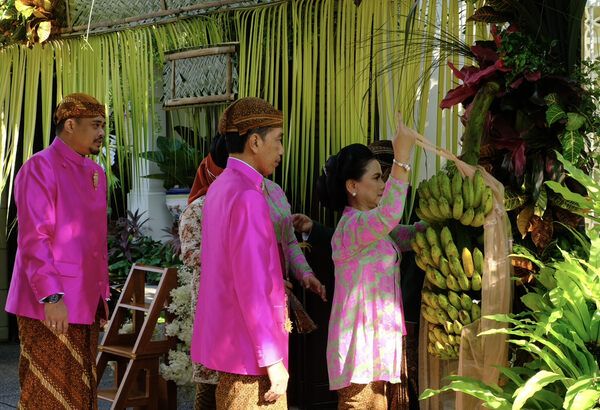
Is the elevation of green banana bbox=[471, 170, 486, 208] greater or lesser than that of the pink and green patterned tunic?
greater

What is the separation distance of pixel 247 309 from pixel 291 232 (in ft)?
4.17

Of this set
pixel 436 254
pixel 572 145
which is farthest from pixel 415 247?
pixel 572 145

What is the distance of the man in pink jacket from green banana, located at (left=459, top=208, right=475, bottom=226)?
770 mm

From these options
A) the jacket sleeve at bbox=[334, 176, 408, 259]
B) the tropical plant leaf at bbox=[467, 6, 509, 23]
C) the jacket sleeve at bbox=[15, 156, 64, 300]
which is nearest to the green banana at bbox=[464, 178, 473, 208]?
the jacket sleeve at bbox=[334, 176, 408, 259]

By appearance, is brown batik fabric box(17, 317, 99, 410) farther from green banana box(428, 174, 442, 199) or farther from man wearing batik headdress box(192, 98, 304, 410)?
green banana box(428, 174, 442, 199)

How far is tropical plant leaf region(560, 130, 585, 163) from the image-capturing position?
138 inches

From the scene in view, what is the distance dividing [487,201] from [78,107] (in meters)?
2.04

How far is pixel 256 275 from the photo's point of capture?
127 inches

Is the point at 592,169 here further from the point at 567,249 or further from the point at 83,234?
the point at 83,234

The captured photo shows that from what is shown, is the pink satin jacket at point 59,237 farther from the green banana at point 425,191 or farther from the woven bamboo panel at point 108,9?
the woven bamboo panel at point 108,9

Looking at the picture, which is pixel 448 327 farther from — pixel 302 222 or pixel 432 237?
pixel 302 222

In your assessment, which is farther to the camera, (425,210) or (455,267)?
(425,210)

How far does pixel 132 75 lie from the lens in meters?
6.29

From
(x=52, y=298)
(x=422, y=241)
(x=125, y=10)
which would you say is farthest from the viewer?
(x=125, y=10)
